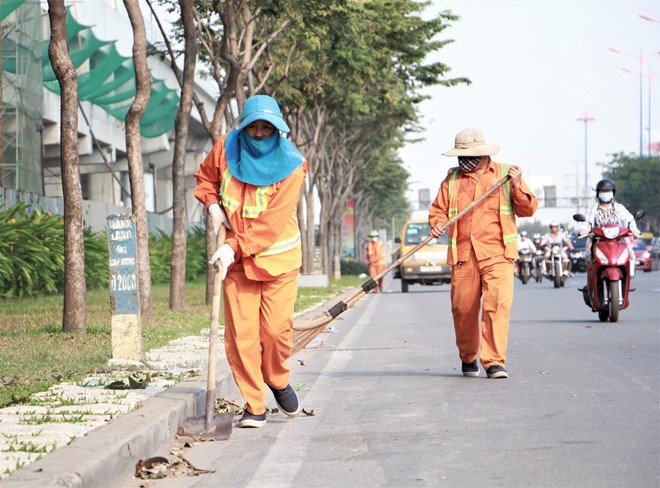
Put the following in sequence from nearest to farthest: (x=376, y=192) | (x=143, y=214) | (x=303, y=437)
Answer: (x=303, y=437)
(x=143, y=214)
(x=376, y=192)

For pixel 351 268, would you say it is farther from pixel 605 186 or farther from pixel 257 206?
pixel 257 206

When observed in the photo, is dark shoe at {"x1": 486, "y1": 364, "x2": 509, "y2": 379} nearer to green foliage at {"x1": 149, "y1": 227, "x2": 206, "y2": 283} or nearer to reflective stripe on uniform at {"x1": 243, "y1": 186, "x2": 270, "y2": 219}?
reflective stripe on uniform at {"x1": 243, "y1": 186, "x2": 270, "y2": 219}

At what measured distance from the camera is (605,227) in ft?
50.9

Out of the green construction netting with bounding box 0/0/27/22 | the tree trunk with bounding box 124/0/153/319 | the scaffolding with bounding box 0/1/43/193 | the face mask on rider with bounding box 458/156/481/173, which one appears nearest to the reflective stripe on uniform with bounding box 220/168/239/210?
the face mask on rider with bounding box 458/156/481/173

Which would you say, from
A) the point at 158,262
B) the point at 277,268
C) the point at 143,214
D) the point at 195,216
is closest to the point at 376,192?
the point at 195,216

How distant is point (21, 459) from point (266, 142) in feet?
8.36

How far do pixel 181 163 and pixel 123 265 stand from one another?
32.6ft

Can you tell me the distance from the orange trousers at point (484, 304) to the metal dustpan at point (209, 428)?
2959 millimetres

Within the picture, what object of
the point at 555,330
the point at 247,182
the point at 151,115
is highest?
the point at 151,115

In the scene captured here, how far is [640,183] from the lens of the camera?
306ft

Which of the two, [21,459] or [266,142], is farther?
[266,142]

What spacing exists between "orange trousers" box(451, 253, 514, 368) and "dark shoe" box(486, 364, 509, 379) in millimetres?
31

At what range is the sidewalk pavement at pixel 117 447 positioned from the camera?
16.6 ft

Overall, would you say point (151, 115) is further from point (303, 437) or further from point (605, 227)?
point (303, 437)
